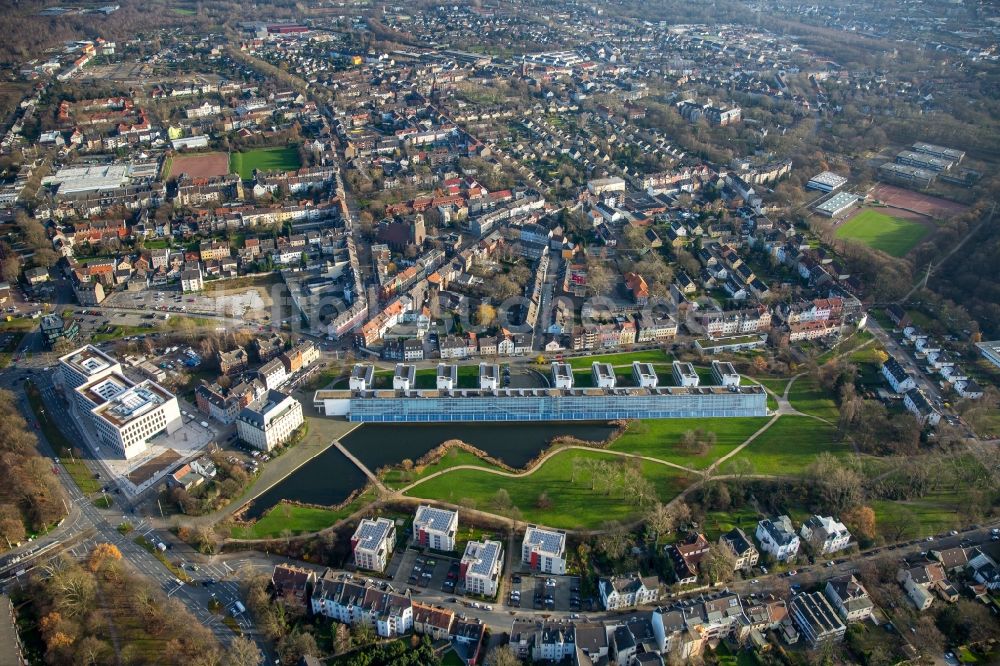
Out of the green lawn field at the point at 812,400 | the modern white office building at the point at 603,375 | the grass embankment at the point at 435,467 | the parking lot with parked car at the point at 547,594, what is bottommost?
the grass embankment at the point at 435,467

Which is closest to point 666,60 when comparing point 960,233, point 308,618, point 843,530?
point 960,233

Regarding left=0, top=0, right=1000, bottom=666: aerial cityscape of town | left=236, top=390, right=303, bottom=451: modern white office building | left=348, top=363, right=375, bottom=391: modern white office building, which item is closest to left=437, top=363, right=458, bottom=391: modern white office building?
left=0, top=0, right=1000, bottom=666: aerial cityscape of town

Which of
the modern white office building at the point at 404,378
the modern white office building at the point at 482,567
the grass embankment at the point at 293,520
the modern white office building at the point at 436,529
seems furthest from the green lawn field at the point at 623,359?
the grass embankment at the point at 293,520

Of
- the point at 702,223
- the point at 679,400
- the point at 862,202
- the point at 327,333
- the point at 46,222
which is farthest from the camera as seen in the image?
the point at 862,202

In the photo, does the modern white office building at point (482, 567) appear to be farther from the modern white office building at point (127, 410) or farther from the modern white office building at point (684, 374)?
the modern white office building at point (127, 410)

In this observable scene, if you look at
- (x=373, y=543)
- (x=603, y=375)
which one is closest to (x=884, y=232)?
(x=603, y=375)

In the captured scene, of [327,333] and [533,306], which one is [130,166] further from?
[533,306]
